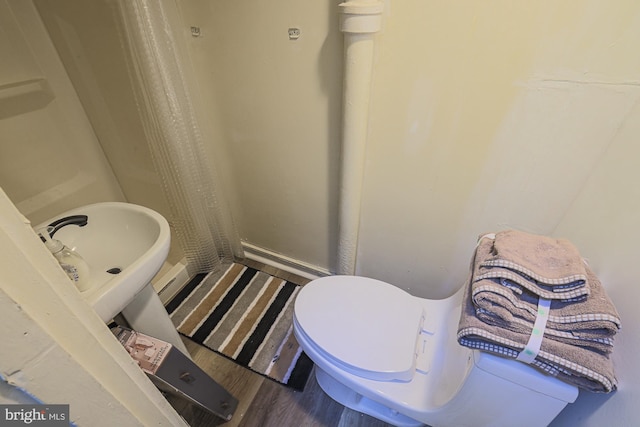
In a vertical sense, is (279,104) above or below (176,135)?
above

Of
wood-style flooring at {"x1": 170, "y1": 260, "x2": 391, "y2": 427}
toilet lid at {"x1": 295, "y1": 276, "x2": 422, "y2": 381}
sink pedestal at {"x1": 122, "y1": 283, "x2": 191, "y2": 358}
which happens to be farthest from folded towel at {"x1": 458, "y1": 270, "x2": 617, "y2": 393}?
sink pedestal at {"x1": 122, "y1": 283, "x2": 191, "y2": 358}

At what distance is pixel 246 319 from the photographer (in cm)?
148

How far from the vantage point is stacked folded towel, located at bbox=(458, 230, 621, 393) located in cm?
55

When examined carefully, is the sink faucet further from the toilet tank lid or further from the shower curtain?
the toilet tank lid

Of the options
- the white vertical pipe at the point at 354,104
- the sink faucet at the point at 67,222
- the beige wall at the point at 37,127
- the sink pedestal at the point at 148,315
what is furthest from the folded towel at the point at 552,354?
the beige wall at the point at 37,127

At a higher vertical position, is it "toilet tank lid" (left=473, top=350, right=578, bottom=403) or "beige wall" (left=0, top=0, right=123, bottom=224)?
"beige wall" (left=0, top=0, right=123, bottom=224)

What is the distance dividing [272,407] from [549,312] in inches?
42.3

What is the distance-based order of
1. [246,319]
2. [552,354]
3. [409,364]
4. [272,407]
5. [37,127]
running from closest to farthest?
[552,354], [409,364], [272,407], [37,127], [246,319]

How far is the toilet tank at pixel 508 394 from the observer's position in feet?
2.02

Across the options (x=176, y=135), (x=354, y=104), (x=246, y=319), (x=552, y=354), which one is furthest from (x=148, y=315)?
(x=552, y=354)

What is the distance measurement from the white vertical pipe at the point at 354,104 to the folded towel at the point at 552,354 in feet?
2.08

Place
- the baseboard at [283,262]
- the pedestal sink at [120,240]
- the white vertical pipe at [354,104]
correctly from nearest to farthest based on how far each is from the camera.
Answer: the white vertical pipe at [354,104] < the pedestal sink at [120,240] < the baseboard at [283,262]

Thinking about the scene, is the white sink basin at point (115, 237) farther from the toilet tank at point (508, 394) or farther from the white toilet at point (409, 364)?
the toilet tank at point (508, 394)

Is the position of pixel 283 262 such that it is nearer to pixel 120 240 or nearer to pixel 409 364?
pixel 120 240
